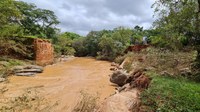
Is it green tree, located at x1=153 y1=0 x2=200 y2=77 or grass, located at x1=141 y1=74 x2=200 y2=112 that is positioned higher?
green tree, located at x1=153 y1=0 x2=200 y2=77

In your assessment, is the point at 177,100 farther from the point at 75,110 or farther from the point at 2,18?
the point at 2,18

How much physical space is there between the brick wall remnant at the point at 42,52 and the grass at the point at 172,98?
14.3m

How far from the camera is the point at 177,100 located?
4.73 meters

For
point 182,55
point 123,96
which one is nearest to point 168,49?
point 182,55

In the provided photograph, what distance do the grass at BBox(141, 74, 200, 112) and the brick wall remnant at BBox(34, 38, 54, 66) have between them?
1426 cm

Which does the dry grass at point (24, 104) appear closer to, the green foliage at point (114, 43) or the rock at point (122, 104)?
the rock at point (122, 104)

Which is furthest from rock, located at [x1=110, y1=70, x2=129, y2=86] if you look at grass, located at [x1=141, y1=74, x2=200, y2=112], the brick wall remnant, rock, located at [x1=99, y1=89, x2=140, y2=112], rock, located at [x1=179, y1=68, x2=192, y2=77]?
the brick wall remnant

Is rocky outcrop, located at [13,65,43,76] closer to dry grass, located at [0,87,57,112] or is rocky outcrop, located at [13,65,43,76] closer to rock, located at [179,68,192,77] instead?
dry grass, located at [0,87,57,112]

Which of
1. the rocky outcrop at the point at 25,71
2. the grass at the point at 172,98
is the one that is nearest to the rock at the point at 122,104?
the grass at the point at 172,98

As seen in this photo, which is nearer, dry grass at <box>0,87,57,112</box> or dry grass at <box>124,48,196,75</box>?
dry grass at <box>0,87,57,112</box>

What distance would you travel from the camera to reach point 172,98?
16.0ft

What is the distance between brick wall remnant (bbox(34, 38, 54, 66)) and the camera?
18611 mm

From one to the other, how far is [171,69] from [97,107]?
174 inches

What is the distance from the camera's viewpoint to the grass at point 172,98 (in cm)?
438
